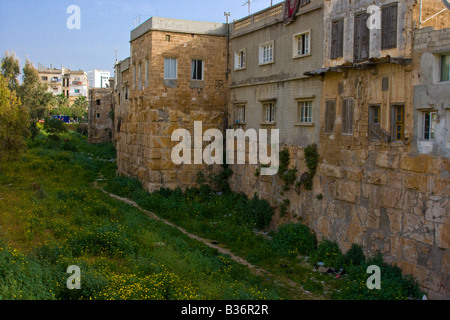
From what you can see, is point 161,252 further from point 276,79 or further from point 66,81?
point 66,81

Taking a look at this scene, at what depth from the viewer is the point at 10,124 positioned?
73.7 ft

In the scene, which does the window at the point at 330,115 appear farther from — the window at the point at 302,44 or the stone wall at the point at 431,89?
the stone wall at the point at 431,89

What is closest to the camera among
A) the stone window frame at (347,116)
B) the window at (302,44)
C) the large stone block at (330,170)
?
the stone window frame at (347,116)

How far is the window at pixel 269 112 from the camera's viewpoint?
18406mm

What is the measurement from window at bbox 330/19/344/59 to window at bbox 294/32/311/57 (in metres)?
1.48

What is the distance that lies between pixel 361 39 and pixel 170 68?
1057 cm

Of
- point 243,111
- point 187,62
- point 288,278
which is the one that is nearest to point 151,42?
point 187,62

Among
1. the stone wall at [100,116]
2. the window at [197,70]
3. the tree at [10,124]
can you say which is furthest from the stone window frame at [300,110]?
the stone wall at [100,116]

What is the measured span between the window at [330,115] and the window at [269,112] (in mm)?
3540

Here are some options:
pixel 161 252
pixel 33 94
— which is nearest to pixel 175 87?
pixel 161 252

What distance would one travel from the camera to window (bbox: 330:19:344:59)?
14383 mm

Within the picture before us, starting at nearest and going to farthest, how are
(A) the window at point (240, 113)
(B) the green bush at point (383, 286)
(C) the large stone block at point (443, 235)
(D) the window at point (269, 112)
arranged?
(C) the large stone block at point (443, 235) → (B) the green bush at point (383, 286) → (D) the window at point (269, 112) → (A) the window at point (240, 113)

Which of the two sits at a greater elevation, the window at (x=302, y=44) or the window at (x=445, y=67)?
the window at (x=302, y=44)

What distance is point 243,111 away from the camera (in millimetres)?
20984
